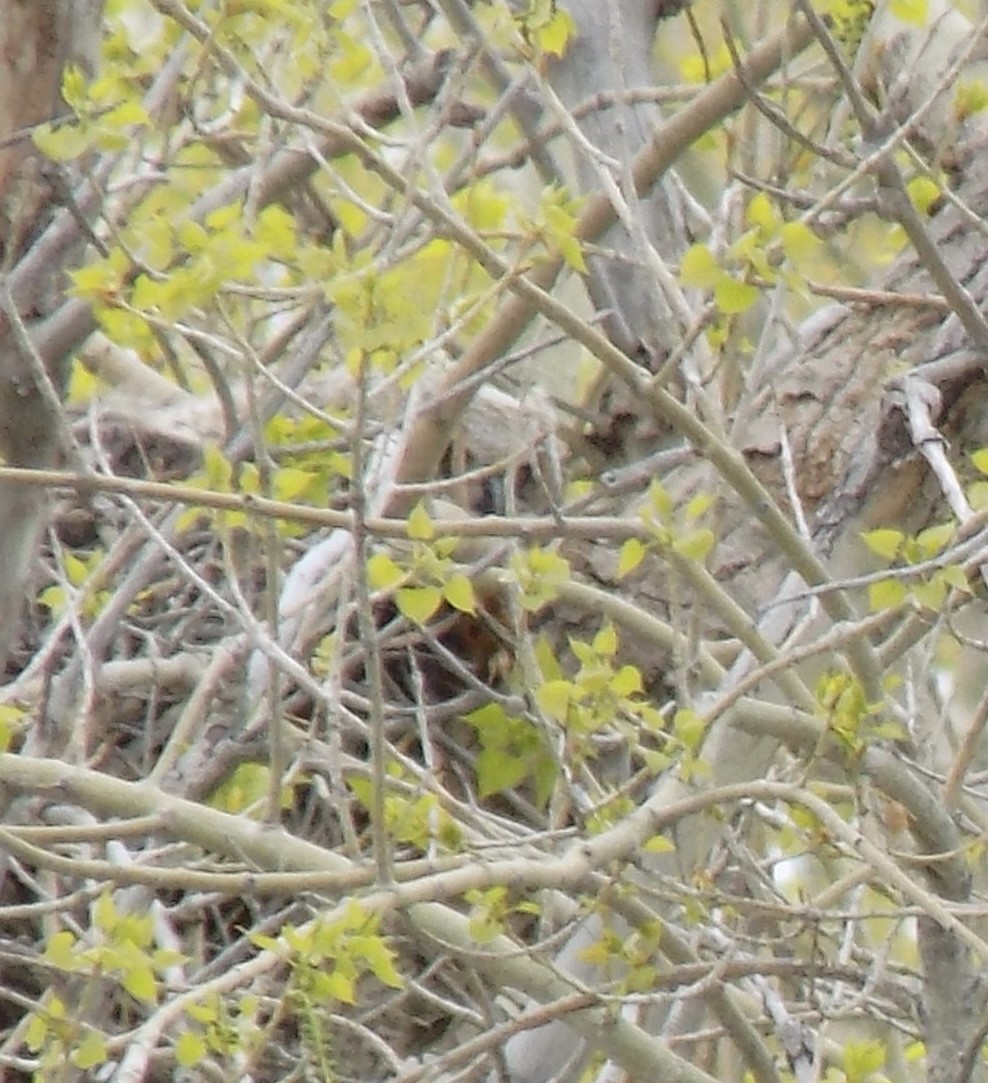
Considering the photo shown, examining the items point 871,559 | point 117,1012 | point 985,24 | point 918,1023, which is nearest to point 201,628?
point 117,1012

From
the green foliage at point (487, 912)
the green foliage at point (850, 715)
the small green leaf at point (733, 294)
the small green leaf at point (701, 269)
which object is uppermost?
the small green leaf at point (701, 269)

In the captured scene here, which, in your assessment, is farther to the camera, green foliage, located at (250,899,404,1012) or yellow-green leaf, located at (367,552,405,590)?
yellow-green leaf, located at (367,552,405,590)

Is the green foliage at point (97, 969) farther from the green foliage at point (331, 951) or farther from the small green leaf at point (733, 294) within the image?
the small green leaf at point (733, 294)

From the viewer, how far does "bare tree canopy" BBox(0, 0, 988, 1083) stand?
1.63 meters

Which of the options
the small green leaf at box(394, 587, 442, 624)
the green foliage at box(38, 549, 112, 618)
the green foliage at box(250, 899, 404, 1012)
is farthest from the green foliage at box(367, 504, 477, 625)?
the green foliage at box(38, 549, 112, 618)

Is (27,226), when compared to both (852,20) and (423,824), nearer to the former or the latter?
(423,824)

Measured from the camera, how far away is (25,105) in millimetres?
1754

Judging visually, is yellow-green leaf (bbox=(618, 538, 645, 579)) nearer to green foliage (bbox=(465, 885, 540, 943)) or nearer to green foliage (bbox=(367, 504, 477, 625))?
green foliage (bbox=(367, 504, 477, 625))

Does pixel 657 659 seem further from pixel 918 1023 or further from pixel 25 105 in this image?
pixel 25 105

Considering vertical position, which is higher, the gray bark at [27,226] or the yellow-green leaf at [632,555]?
the gray bark at [27,226]

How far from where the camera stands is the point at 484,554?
259cm

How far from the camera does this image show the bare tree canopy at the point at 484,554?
5.34 feet

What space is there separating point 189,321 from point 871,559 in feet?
2.89

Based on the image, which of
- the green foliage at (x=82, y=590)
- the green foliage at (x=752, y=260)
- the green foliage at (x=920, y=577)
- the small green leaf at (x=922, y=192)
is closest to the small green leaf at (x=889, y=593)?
the green foliage at (x=920, y=577)
